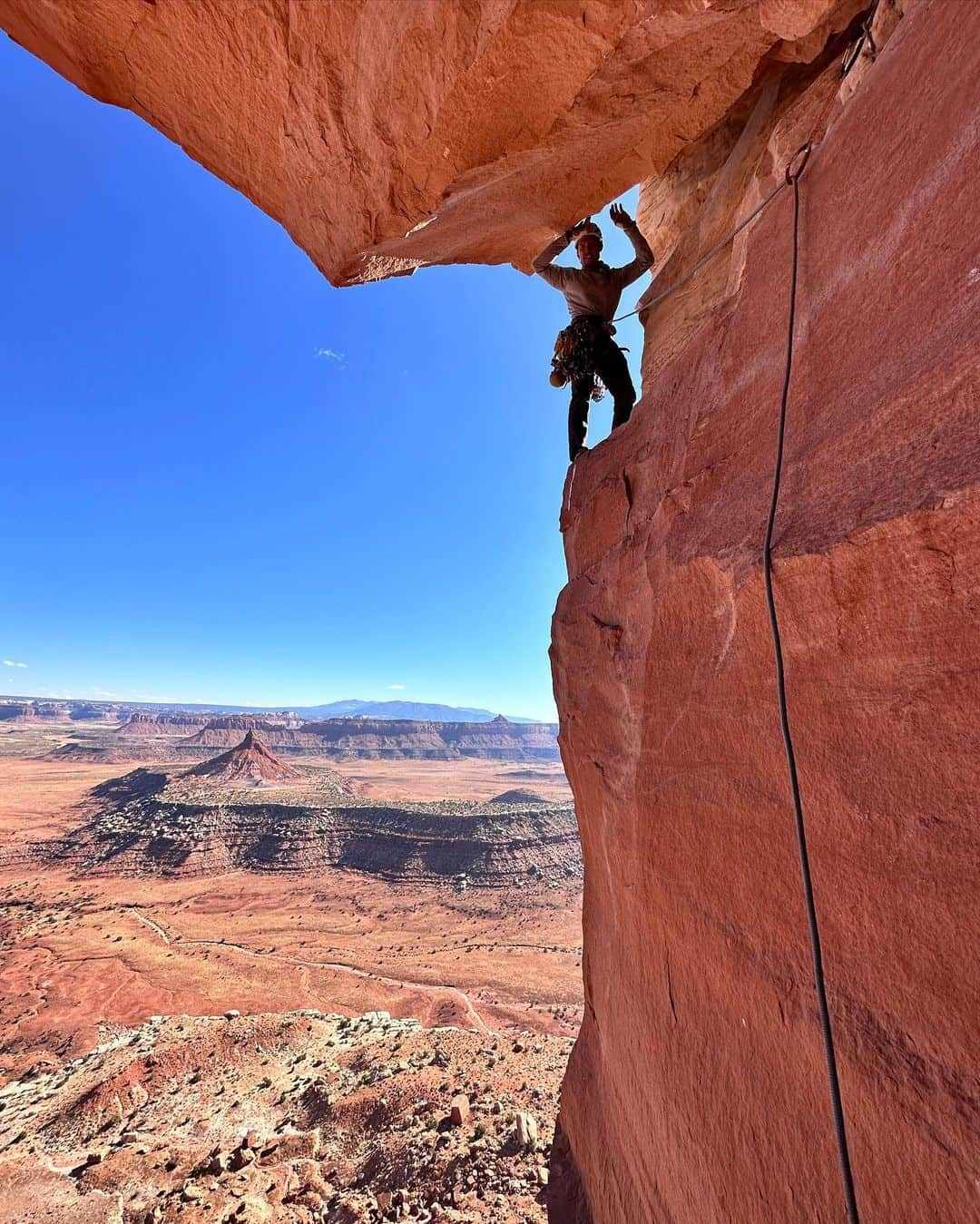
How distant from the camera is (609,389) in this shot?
4.77 m

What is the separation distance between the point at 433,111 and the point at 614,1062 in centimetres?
628

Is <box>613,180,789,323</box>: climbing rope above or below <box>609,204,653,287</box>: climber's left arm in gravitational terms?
below

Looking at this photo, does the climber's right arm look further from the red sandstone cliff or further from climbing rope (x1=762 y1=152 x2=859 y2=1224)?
climbing rope (x1=762 y1=152 x2=859 y2=1224)

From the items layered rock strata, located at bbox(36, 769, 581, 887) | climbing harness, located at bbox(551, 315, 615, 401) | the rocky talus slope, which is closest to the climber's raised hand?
climbing harness, located at bbox(551, 315, 615, 401)

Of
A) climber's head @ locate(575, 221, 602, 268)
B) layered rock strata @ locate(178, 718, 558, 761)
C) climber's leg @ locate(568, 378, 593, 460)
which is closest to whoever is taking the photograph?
climber's head @ locate(575, 221, 602, 268)

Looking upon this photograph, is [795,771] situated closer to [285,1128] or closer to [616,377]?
[616,377]

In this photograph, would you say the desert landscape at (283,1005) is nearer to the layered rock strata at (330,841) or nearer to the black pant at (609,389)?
the layered rock strata at (330,841)

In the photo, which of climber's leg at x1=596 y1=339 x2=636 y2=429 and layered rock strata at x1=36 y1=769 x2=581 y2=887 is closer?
climber's leg at x1=596 y1=339 x2=636 y2=429

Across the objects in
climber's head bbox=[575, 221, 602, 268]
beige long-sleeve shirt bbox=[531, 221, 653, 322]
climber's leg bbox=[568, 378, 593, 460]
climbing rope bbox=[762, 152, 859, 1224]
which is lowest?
climbing rope bbox=[762, 152, 859, 1224]

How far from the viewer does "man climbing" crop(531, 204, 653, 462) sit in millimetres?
4676

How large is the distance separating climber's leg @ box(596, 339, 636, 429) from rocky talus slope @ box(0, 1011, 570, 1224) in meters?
9.06

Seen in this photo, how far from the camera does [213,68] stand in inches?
147

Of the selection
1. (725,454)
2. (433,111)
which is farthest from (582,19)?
(725,454)

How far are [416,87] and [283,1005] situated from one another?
21.2 metres
